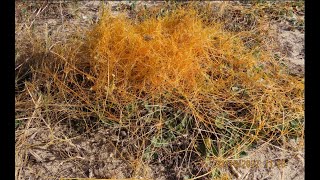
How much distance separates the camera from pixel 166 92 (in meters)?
3.14

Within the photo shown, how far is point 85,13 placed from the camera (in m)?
4.70

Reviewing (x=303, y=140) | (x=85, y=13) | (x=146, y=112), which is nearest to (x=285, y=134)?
(x=303, y=140)

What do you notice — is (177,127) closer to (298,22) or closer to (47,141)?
(47,141)

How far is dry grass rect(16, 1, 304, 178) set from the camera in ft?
9.47

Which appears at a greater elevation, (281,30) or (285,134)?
(281,30)

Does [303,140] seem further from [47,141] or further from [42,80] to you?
[42,80]

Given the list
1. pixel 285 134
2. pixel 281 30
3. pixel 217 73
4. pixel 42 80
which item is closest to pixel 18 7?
pixel 42 80

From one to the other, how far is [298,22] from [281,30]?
285 millimetres

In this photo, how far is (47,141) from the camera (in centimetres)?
295

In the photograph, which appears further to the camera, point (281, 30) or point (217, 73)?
point (281, 30)

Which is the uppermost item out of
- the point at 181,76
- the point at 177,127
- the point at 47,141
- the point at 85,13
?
the point at 85,13

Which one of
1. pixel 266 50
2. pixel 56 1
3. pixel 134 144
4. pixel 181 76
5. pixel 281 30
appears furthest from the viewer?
pixel 56 1

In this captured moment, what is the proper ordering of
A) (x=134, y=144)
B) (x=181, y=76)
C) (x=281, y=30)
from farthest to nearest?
(x=281, y=30)
(x=181, y=76)
(x=134, y=144)

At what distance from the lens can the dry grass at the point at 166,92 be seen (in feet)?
9.47
